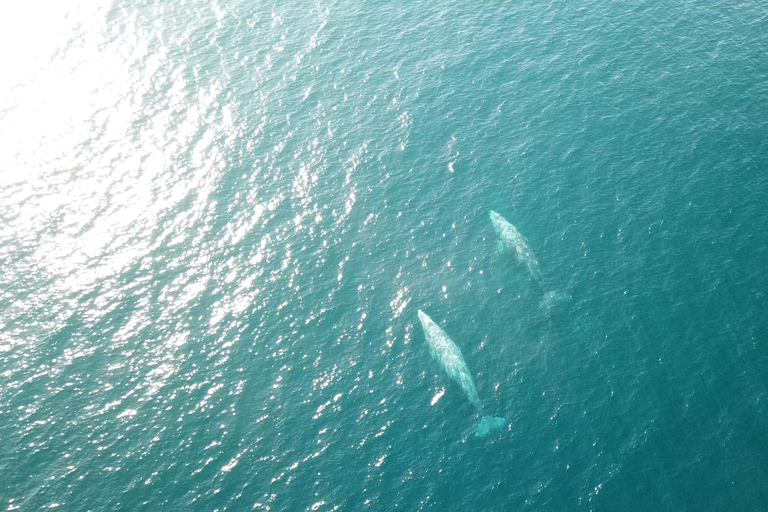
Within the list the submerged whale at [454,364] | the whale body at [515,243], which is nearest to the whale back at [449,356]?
the submerged whale at [454,364]

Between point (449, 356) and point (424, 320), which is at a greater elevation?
point (424, 320)

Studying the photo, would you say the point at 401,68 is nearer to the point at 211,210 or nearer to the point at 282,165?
the point at 282,165

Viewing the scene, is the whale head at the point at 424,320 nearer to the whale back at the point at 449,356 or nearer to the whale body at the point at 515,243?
the whale back at the point at 449,356

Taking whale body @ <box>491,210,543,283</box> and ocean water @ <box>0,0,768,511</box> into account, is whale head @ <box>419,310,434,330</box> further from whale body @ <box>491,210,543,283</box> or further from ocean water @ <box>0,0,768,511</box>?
whale body @ <box>491,210,543,283</box>

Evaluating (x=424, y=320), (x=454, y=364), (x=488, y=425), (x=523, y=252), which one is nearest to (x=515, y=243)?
(x=523, y=252)

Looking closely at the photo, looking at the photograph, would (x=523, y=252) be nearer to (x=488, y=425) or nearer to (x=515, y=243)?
(x=515, y=243)

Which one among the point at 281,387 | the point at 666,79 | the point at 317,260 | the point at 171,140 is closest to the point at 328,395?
the point at 281,387
